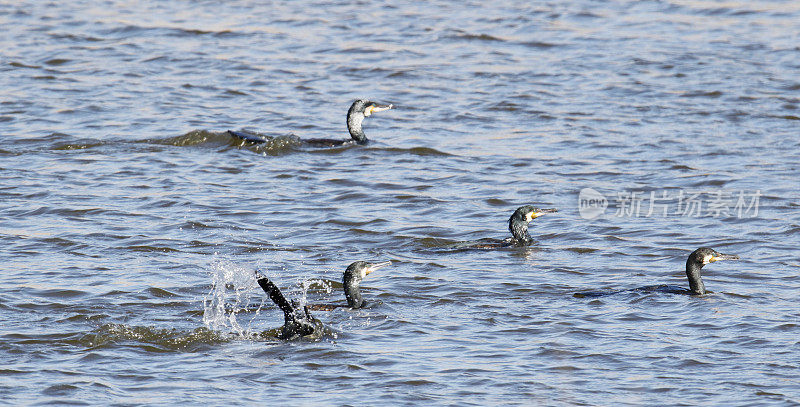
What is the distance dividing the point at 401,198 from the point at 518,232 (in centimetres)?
225

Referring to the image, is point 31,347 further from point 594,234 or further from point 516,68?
point 516,68

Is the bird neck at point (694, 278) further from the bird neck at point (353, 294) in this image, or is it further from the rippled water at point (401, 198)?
the bird neck at point (353, 294)

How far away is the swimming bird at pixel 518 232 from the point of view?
12273 millimetres

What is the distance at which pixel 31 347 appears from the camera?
28.6 feet

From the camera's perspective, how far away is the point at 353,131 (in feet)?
55.6

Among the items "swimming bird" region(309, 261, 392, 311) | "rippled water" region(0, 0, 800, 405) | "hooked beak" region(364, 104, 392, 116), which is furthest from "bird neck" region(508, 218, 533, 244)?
"hooked beak" region(364, 104, 392, 116)

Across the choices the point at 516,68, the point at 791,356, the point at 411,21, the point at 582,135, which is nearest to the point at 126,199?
the point at 582,135

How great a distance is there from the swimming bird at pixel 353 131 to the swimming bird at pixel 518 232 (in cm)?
471

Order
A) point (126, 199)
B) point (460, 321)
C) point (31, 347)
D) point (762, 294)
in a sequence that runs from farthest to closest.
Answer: point (126, 199) → point (762, 294) → point (460, 321) → point (31, 347)

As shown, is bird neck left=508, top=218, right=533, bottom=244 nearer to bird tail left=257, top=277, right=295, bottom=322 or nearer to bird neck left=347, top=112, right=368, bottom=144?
bird tail left=257, top=277, right=295, bottom=322

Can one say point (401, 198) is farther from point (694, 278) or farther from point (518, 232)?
point (694, 278)

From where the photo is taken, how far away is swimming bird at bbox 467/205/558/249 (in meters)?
12.3

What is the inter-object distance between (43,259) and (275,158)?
5.30 metres

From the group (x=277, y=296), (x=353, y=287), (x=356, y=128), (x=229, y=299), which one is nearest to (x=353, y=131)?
(x=356, y=128)
